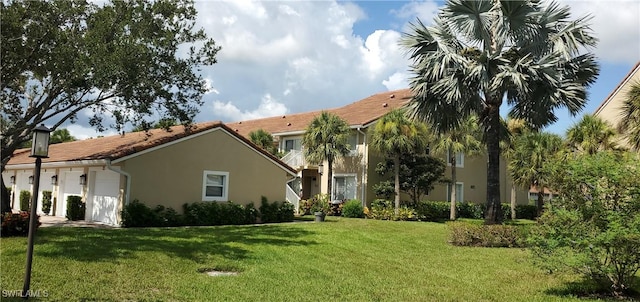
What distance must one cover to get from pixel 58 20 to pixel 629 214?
15.7 metres

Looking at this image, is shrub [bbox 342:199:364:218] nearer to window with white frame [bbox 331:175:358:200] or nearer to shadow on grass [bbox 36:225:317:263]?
window with white frame [bbox 331:175:358:200]

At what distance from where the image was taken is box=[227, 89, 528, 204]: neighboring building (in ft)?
89.6

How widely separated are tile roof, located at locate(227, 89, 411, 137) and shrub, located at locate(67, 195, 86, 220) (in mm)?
13593

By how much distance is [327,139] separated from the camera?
25.8 m

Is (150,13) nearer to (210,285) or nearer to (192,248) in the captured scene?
(192,248)

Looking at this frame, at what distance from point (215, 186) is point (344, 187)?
33.0ft

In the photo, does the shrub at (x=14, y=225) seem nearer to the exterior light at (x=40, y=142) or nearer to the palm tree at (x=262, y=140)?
the exterior light at (x=40, y=142)

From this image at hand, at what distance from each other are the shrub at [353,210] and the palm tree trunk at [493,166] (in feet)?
32.8

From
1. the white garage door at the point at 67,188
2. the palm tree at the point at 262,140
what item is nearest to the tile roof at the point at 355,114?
the palm tree at the point at 262,140

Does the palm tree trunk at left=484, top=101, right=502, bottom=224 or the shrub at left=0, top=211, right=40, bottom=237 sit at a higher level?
the palm tree trunk at left=484, top=101, right=502, bottom=224

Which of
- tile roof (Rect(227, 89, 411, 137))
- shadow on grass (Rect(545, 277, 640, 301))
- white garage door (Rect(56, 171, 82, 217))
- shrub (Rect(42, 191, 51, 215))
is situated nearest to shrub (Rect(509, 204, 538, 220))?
tile roof (Rect(227, 89, 411, 137))

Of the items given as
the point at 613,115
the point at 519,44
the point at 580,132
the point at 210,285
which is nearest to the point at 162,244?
the point at 210,285

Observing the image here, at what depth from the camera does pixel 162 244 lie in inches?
486

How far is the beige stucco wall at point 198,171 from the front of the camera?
1800 cm
